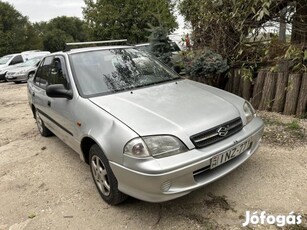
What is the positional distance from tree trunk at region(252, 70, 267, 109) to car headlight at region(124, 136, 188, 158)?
11.2 feet

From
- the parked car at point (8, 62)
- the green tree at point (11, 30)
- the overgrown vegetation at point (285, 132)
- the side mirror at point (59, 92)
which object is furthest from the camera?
the green tree at point (11, 30)


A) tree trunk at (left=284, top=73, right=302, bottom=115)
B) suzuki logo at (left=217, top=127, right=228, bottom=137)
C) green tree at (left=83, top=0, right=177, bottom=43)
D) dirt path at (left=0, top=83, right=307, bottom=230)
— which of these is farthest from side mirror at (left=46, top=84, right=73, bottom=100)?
green tree at (left=83, top=0, right=177, bottom=43)

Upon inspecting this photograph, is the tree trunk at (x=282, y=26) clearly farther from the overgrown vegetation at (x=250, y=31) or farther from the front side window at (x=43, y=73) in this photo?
the front side window at (x=43, y=73)

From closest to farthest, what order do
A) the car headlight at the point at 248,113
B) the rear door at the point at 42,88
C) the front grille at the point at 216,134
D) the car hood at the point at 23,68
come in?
1. the front grille at the point at 216,134
2. the car headlight at the point at 248,113
3. the rear door at the point at 42,88
4. the car hood at the point at 23,68

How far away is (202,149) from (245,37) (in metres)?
3.69

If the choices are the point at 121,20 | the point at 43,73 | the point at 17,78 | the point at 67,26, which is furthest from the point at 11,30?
the point at 43,73

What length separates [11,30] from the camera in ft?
131

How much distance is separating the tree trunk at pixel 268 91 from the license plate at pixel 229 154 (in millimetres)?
2541

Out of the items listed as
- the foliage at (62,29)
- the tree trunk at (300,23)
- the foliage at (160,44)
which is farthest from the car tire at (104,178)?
the foliage at (62,29)

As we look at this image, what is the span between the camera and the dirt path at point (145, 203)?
2855 mm

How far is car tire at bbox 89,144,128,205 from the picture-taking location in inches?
114

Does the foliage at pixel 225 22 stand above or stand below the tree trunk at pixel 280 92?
above

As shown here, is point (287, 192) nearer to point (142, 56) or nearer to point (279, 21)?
point (142, 56)

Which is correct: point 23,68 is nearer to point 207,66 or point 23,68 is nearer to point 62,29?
point 207,66
